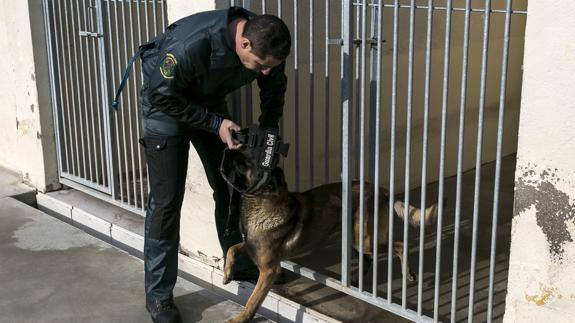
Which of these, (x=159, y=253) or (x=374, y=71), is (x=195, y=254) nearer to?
(x=159, y=253)

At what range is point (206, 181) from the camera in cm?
501

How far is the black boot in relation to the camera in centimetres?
440

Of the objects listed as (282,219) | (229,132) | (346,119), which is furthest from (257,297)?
(346,119)

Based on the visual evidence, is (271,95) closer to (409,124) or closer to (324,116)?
(409,124)

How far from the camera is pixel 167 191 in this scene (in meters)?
4.30

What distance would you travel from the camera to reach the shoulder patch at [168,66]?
3898 millimetres

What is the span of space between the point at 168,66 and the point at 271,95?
0.70 metres

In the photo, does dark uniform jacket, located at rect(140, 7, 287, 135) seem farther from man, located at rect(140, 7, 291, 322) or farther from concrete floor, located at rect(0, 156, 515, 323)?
concrete floor, located at rect(0, 156, 515, 323)

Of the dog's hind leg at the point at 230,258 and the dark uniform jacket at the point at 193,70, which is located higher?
the dark uniform jacket at the point at 193,70

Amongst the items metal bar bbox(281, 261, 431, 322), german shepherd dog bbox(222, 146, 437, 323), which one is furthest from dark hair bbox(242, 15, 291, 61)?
metal bar bbox(281, 261, 431, 322)

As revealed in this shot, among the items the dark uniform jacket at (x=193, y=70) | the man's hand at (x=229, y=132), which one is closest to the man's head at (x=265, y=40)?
the dark uniform jacket at (x=193, y=70)

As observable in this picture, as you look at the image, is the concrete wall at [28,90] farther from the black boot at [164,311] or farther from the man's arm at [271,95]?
the man's arm at [271,95]

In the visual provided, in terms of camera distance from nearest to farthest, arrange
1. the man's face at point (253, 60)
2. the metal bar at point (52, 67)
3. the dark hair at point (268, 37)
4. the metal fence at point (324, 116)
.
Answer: the dark hair at point (268, 37) → the man's face at point (253, 60) → the metal fence at point (324, 116) → the metal bar at point (52, 67)

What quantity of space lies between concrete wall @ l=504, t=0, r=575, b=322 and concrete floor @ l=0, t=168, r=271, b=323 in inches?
70.9
